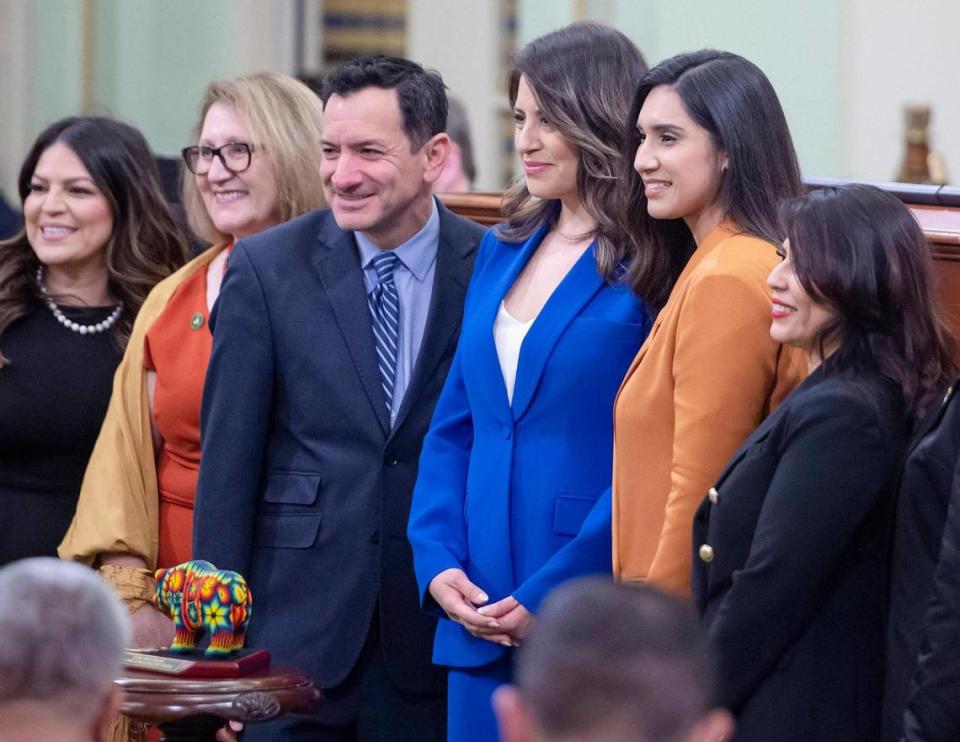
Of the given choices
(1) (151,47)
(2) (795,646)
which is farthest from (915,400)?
(1) (151,47)

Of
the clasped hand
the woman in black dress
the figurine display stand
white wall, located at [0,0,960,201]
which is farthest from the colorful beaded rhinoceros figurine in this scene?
white wall, located at [0,0,960,201]

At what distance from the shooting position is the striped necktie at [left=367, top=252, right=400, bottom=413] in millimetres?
3525

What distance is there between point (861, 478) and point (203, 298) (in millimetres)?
1861

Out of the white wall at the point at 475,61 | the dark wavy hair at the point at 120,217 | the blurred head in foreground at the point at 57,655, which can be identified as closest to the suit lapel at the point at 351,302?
the dark wavy hair at the point at 120,217

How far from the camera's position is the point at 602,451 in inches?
127

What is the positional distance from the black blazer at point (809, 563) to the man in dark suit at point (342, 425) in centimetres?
86

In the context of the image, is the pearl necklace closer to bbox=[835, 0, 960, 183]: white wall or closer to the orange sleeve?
the orange sleeve

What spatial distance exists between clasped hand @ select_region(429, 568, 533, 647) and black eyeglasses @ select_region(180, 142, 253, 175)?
1.24 meters

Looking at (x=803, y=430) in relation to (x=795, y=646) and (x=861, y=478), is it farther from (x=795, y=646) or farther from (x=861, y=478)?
(x=795, y=646)

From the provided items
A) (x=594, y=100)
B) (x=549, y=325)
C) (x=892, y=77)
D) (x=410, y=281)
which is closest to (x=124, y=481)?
(x=410, y=281)

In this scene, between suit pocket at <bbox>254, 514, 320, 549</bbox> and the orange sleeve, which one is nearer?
the orange sleeve

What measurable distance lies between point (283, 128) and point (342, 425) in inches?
36.8

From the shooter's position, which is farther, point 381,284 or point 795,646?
point 381,284

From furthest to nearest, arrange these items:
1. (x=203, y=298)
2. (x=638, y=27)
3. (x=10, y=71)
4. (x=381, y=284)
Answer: (x=10, y=71), (x=638, y=27), (x=203, y=298), (x=381, y=284)
